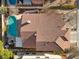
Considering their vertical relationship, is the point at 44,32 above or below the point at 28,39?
above

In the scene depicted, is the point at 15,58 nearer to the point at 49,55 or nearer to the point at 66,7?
the point at 49,55

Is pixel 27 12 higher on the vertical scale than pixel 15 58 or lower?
higher

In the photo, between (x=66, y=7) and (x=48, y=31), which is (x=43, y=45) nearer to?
(x=48, y=31)

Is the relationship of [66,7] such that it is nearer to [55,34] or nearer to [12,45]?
[55,34]

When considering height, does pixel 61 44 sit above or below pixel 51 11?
below

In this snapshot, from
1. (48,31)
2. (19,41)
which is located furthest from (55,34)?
(19,41)

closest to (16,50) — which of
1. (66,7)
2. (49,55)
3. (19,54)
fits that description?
(19,54)

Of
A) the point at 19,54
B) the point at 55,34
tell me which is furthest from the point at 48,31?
the point at 19,54
